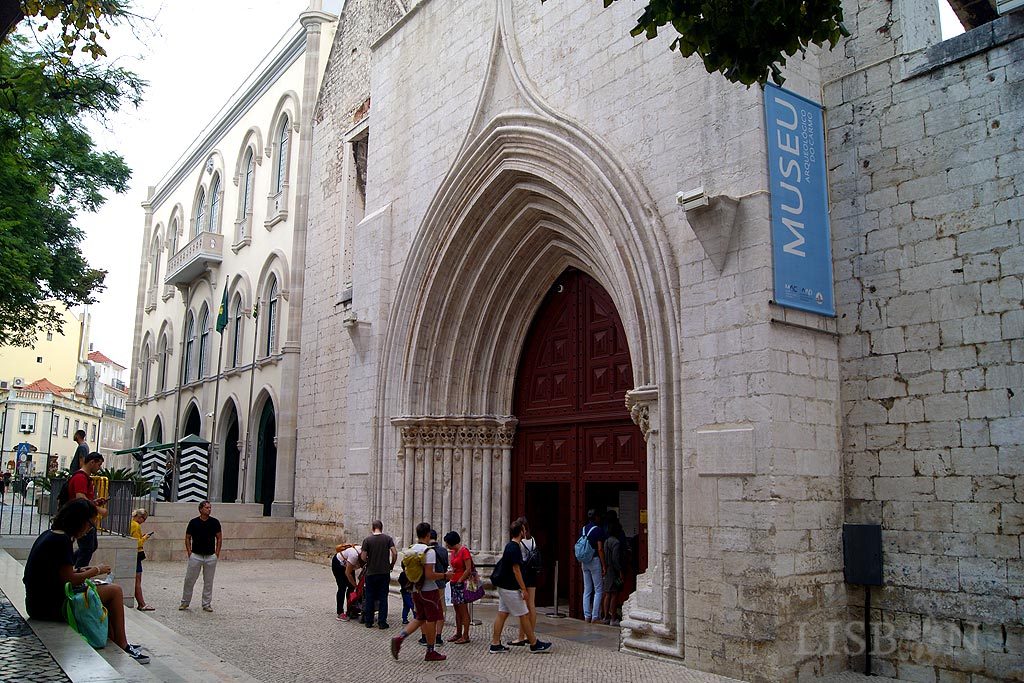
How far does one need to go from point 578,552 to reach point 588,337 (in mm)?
2803

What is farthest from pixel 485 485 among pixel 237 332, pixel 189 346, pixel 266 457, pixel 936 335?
pixel 189 346

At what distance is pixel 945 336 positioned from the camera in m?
7.00

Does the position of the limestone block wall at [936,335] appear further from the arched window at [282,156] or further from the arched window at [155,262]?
the arched window at [155,262]

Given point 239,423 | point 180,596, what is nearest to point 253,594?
point 180,596

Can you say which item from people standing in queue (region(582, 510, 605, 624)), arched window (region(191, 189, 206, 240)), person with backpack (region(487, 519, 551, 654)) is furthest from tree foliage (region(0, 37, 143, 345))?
arched window (region(191, 189, 206, 240))

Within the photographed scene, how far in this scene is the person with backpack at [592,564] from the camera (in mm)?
9781

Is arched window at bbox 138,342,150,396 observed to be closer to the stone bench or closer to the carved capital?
the stone bench

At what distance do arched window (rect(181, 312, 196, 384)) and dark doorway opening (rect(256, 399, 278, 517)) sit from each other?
7.54 meters

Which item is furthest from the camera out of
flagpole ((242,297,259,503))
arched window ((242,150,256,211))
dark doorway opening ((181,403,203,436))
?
dark doorway opening ((181,403,203,436))

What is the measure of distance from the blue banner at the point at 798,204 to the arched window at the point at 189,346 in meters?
23.3

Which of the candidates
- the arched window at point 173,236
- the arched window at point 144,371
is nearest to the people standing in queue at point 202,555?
the arched window at point 173,236

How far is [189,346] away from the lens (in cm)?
2778

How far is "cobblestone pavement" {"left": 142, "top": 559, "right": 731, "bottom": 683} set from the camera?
23.4 feet

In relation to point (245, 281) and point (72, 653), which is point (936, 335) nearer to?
point (72, 653)
